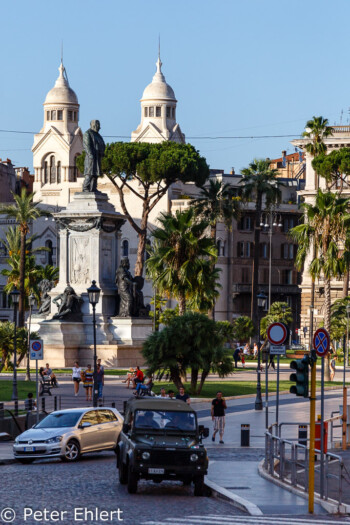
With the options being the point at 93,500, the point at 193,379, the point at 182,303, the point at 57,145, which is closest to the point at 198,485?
the point at 93,500

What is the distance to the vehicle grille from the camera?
21672 millimetres

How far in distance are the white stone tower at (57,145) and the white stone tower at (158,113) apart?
7.29m

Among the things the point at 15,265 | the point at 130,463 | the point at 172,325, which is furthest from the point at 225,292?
the point at 130,463

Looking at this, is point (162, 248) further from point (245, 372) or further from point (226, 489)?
point (226, 489)

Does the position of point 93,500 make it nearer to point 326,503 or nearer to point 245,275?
point 326,503

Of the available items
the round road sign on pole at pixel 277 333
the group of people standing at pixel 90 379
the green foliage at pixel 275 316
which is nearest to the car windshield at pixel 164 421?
the round road sign on pole at pixel 277 333

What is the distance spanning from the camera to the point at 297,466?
76.0ft

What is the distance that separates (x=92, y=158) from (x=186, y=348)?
68.3 ft

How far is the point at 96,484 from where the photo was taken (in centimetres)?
2302

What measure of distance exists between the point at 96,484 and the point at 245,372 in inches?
1745

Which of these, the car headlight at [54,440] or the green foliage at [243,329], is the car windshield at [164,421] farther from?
the green foliage at [243,329]

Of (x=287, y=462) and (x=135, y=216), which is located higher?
(x=135, y=216)

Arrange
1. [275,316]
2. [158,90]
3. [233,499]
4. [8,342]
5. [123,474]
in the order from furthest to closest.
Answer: [158,90]
[275,316]
[8,342]
[123,474]
[233,499]

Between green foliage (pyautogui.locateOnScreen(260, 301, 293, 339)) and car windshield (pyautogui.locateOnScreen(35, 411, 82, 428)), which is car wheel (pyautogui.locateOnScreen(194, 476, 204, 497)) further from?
green foliage (pyautogui.locateOnScreen(260, 301, 293, 339))
